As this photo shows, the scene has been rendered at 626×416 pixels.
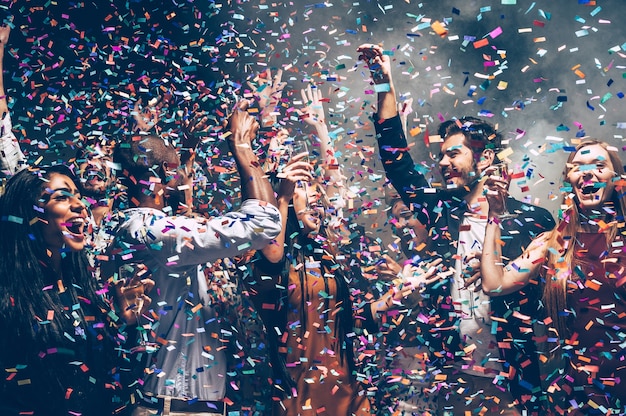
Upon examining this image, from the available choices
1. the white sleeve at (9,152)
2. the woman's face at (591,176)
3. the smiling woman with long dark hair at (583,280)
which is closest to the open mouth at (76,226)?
the white sleeve at (9,152)

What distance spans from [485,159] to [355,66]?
0.77m

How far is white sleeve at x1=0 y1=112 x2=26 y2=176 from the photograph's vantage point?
10.4 feet

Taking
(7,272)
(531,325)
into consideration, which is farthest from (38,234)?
(531,325)

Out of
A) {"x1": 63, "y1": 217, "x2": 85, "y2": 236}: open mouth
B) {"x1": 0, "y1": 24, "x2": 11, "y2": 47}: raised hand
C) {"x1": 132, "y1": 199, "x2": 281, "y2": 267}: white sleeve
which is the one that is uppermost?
{"x1": 0, "y1": 24, "x2": 11, "y2": 47}: raised hand

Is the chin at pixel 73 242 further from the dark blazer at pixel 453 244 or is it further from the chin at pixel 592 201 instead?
the chin at pixel 592 201

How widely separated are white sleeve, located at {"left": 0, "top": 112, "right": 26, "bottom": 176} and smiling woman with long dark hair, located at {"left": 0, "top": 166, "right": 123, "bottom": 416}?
59mm

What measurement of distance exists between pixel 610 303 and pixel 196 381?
6.26ft

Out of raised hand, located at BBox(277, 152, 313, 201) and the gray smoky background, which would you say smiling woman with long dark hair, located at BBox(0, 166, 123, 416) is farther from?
raised hand, located at BBox(277, 152, 313, 201)

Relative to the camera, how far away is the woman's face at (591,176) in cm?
332

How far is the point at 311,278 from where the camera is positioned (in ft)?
10.7

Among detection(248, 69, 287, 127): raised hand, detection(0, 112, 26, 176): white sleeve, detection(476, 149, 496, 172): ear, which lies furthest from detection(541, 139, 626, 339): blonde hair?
detection(0, 112, 26, 176): white sleeve

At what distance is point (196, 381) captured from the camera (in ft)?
10.2

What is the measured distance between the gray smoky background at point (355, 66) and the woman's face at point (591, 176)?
0.07 meters

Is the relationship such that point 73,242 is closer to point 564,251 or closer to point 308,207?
point 308,207
